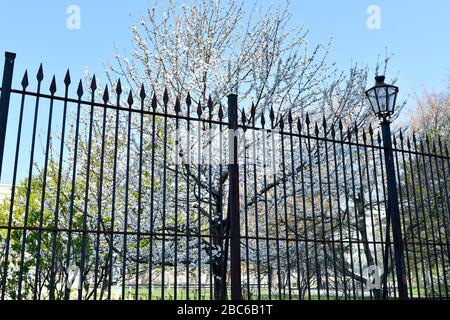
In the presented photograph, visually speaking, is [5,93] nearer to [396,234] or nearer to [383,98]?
[383,98]

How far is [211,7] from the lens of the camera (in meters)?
9.84

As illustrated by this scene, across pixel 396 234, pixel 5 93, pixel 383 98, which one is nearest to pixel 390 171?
pixel 396 234

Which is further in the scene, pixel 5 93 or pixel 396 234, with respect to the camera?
pixel 396 234

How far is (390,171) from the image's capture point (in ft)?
19.1

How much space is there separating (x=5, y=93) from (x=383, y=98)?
15.0 feet

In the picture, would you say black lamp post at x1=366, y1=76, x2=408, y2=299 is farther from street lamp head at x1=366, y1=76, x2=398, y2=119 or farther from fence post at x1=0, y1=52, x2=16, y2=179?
fence post at x1=0, y1=52, x2=16, y2=179

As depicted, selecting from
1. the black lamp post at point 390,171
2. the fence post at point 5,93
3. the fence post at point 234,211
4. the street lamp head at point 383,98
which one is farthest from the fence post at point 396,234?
the fence post at point 5,93

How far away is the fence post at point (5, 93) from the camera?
13.0ft

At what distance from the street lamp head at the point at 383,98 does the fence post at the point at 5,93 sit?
4.44 meters

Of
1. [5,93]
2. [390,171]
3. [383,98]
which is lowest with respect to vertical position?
[390,171]

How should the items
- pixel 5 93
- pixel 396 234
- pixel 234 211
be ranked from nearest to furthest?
pixel 5 93
pixel 234 211
pixel 396 234
